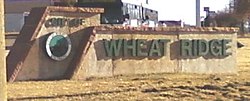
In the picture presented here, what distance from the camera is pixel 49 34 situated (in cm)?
1781

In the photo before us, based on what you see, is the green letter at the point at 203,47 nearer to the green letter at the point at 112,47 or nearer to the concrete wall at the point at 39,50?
the green letter at the point at 112,47

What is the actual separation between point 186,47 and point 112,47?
2.61 meters

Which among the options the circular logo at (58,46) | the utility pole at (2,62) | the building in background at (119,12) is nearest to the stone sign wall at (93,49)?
the circular logo at (58,46)

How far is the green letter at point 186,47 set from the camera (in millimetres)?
19922

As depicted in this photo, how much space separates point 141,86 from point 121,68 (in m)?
3.38

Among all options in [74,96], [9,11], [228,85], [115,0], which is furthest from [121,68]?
[9,11]

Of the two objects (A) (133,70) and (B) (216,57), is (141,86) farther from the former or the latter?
(B) (216,57)

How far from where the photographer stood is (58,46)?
18.0 metres

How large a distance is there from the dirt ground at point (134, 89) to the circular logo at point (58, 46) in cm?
100

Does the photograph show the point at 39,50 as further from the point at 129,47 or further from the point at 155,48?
the point at 155,48

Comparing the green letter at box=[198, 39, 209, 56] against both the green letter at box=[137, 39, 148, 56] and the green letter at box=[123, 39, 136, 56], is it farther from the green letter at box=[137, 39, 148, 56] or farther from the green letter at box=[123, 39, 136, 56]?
the green letter at box=[123, 39, 136, 56]

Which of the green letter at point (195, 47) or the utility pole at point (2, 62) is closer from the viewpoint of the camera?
the utility pole at point (2, 62)

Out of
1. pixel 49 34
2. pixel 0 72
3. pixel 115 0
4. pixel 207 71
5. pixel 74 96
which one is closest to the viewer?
pixel 0 72

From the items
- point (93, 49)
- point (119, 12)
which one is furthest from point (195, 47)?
point (119, 12)
